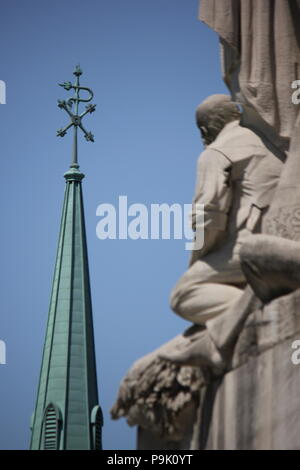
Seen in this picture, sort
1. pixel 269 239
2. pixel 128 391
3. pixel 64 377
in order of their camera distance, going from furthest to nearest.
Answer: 1. pixel 64 377
2. pixel 128 391
3. pixel 269 239

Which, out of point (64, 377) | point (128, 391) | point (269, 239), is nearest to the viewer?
point (269, 239)

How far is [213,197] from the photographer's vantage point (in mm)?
17719

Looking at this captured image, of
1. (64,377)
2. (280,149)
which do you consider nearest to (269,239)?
(280,149)

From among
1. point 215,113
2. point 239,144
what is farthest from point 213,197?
point 215,113

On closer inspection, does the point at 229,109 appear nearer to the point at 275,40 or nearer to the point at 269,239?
the point at 275,40

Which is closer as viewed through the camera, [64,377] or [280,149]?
[280,149]

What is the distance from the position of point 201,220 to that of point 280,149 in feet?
3.76

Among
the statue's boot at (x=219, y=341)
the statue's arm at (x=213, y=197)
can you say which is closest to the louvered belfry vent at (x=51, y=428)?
the statue's arm at (x=213, y=197)

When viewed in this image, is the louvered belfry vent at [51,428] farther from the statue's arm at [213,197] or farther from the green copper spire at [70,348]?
the statue's arm at [213,197]

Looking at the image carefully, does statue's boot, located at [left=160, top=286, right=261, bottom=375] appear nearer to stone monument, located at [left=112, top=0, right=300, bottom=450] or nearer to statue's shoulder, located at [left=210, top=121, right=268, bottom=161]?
stone monument, located at [left=112, top=0, right=300, bottom=450]

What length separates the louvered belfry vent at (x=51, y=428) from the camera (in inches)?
2058

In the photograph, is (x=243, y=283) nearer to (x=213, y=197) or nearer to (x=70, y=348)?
(x=213, y=197)

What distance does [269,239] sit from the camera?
16.6 m
